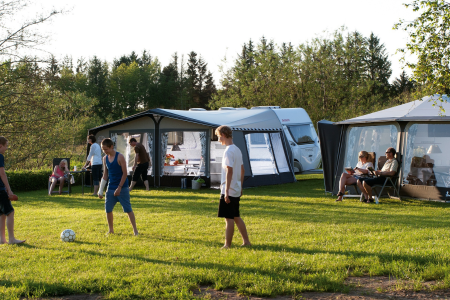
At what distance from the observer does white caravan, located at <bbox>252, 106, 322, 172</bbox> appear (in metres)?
16.0

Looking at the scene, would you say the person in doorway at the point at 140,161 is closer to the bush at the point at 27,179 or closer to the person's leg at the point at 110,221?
the bush at the point at 27,179

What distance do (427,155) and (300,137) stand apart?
6601mm

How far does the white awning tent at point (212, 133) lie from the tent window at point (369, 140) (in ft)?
10.1

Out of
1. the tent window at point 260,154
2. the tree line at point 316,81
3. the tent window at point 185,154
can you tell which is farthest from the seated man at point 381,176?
the tree line at point 316,81

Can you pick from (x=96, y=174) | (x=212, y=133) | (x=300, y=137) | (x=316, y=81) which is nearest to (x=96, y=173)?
(x=96, y=174)

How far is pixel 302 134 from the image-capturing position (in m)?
16.6

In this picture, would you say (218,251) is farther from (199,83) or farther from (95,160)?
(199,83)

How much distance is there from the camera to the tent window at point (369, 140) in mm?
10532

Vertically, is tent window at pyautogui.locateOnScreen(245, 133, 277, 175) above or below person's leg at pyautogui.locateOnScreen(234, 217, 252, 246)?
above

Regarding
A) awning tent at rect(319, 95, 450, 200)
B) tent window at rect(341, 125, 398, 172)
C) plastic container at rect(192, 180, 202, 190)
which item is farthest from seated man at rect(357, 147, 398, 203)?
plastic container at rect(192, 180, 202, 190)

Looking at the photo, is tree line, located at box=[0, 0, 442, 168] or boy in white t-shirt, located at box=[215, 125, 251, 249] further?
tree line, located at box=[0, 0, 442, 168]

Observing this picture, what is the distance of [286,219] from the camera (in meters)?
7.64

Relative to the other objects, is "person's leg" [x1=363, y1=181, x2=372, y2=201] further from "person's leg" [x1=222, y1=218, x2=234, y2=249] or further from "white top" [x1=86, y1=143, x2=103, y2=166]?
"white top" [x1=86, y1=143, x2=103, y2=166]

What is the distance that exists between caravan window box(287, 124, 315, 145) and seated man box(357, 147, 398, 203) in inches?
248
